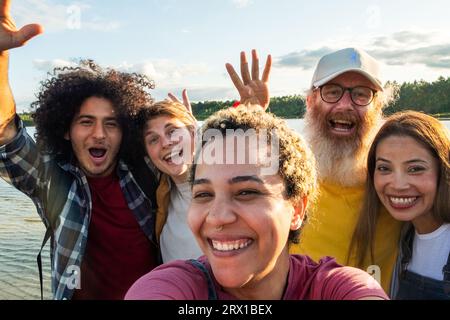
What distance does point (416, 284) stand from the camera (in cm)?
313

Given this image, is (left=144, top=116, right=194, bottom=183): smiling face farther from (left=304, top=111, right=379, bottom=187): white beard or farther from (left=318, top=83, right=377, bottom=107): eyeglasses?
(left=318, top=83, right=377, bottom=107): eyeglasses

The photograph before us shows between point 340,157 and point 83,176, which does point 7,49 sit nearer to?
point 83,176

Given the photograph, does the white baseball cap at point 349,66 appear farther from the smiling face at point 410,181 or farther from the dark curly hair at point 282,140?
the dark curly hair at point 282,140

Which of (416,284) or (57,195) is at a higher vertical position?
(57,195)

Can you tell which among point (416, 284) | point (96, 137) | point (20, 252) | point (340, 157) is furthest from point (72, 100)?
point (20, 252)

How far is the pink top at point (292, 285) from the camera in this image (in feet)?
6.55

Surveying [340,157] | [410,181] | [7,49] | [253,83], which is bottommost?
[410,181]

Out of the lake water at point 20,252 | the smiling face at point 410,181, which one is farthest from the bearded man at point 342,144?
the lake water at point 20,252

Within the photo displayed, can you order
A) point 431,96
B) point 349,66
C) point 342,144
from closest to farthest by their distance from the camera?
point 349,66 < point 342,144 < point 431,96

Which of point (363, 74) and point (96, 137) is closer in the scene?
point (96, 137)

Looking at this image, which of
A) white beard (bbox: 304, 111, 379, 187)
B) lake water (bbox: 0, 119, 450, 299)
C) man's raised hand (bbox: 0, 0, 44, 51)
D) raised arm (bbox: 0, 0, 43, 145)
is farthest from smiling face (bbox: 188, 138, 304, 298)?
lake water (bbox: 0, 119, 450, 299)

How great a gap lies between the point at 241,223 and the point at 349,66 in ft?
7.96

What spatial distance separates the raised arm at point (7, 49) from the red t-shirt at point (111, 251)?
2.73 ft

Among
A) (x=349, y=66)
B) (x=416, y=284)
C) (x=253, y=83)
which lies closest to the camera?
(x=416, y=284)
